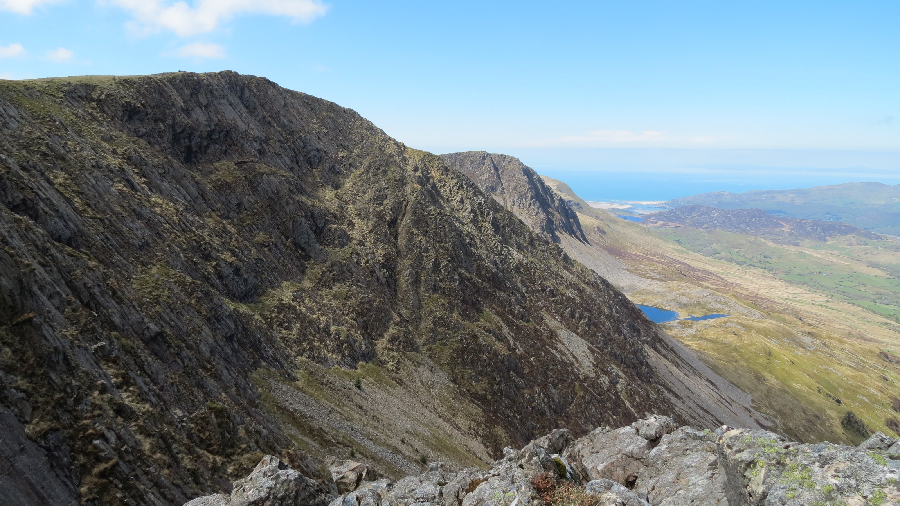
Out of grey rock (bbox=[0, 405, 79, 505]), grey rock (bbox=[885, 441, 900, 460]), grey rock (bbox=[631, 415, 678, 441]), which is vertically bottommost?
grey rock (bbox=[631, 415, 678, 441])

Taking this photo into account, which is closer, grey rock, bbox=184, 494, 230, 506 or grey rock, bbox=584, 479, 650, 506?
grey rock, bbox=584, 479, 650, 506

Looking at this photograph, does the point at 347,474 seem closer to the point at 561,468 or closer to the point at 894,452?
the point at 561,468

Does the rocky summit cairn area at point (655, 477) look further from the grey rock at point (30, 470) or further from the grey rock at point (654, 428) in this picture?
the grey rock at point (30, 470)

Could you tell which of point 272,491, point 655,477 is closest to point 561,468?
point 655,477

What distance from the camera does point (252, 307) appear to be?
235 feet

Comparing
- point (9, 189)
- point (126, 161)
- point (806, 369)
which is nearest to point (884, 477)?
point (9, 189)

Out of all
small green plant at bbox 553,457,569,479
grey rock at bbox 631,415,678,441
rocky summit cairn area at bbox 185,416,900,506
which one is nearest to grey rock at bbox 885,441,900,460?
rocky summit cairn area at bbox 185,416,900,506

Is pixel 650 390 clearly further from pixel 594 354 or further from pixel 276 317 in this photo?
pixel 276 317

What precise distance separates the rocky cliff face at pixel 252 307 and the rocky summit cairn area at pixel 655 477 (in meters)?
13.1

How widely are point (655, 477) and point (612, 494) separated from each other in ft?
25.1

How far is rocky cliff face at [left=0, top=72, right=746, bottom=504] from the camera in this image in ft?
103

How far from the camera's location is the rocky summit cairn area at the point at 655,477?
16.1m

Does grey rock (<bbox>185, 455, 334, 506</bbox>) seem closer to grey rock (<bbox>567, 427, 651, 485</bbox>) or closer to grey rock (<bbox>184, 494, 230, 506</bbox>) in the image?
grey rock (<bbox>184, 494, 230, 506</bbox>)

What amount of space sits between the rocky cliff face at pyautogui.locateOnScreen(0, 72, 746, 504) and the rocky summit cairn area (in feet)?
42.9
